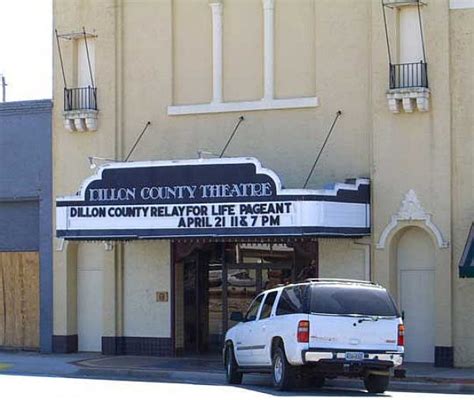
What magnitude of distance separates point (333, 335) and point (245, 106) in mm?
10204

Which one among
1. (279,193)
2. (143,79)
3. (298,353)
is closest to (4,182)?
(143,79)

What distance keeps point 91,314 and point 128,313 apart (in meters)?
1.35

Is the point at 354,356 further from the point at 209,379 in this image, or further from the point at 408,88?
the point at 408,88

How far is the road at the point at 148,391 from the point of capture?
67.4 ft

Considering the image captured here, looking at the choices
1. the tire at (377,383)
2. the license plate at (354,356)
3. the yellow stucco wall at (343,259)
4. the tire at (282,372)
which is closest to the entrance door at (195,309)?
the yellow stucco wall at (343,259)

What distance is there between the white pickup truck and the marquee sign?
4538 mm

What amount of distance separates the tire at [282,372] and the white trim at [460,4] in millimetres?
9608

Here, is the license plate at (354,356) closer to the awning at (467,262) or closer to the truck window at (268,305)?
the truck window at (268,305)

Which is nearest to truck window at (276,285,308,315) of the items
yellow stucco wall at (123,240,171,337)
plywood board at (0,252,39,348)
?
yellow stucco wall at (123,240,171,337)

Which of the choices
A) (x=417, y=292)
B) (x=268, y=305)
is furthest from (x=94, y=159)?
(x=268, y=305)

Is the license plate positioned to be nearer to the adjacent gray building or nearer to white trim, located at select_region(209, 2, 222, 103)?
white trim, located at select_region(209, 2, 222, 103)

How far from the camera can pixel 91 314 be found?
31906 millimetres

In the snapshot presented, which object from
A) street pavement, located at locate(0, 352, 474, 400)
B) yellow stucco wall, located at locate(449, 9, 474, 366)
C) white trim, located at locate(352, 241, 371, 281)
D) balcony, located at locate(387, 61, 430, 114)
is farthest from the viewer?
white trim, located at locate(352, 241, 371, 281)

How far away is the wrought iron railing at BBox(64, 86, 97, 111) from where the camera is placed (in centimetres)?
3152
